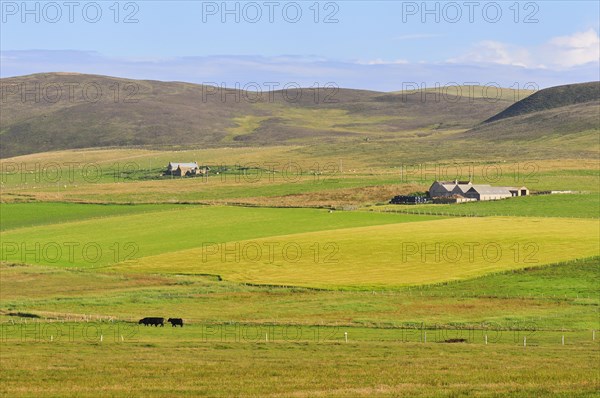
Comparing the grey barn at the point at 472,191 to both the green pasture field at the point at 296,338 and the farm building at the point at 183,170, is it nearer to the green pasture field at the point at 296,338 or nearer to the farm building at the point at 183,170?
the green pasture field at the point at 296,338

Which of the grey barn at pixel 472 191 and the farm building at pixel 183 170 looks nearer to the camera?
the grey barn at pixel 472 191

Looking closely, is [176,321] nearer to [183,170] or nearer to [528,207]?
[528,207]

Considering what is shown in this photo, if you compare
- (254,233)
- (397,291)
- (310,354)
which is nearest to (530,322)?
(397,291)

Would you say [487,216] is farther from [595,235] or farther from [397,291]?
[397,291]

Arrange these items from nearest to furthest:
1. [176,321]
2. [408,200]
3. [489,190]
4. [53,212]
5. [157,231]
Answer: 1. [176,321]
2. [157,231]
3. [53,212]
4. [408,200]
5. [489,190]

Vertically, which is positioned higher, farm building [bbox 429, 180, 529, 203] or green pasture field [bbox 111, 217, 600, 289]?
farm building [bbox 429, 180, 529, 203]

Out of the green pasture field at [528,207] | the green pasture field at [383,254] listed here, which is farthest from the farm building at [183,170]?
the green pasture field at [383,254]

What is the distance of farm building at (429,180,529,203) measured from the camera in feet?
392

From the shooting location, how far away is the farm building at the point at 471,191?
11962 centimetres

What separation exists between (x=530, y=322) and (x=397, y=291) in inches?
457

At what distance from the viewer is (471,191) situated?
120188mm

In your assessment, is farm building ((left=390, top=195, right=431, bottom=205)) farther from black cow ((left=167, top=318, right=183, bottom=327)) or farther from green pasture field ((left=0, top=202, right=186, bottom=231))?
black cow ((left=167, top=318, right=183, bottom=327))

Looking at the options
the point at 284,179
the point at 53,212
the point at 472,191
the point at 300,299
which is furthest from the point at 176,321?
the point at 284,179

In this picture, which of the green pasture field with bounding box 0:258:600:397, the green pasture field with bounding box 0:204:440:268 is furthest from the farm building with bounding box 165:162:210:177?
the green pasture field with bounding box 0:258:600:397
